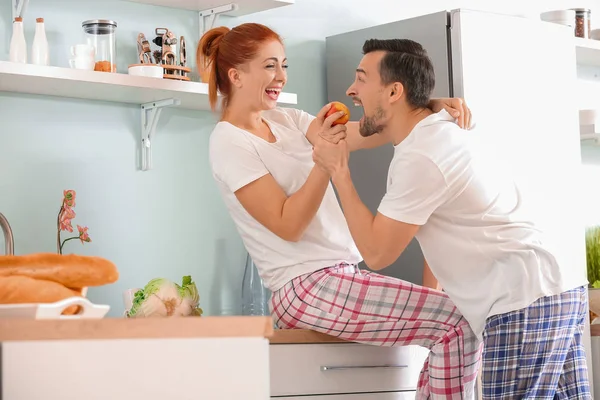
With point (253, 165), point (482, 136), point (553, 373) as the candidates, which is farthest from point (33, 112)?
point (553, 373)

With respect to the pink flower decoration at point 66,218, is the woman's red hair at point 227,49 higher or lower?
higher

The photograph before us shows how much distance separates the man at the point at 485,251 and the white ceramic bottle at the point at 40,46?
798 mm

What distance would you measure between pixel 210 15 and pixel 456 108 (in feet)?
2.96

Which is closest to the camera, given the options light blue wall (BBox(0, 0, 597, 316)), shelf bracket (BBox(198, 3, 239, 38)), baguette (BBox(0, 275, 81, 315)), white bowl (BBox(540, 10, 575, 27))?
baguette (BBox(0, 275, 81, 315))

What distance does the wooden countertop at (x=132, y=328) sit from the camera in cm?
86

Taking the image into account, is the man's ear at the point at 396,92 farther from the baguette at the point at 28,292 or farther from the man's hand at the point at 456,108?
the baguette at the point at 28,292

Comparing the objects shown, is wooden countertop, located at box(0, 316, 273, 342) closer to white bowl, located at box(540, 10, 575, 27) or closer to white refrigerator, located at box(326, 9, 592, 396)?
white refrigerator, located at box(326, 9, 592, 396)

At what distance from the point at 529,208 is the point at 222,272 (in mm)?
1094

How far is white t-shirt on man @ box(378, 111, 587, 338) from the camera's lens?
6.75 ft

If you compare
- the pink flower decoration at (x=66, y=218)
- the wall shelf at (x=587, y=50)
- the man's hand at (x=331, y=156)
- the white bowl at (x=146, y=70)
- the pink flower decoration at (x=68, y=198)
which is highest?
the wall shelf at (x=587, y=50)

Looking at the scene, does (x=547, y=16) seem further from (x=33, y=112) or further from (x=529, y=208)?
(x=33, y=112)

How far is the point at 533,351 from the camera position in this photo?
206cm

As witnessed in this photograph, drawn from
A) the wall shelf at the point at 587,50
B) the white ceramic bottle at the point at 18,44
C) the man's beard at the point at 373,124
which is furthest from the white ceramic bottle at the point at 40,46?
the wall shelf at the point at 587,50

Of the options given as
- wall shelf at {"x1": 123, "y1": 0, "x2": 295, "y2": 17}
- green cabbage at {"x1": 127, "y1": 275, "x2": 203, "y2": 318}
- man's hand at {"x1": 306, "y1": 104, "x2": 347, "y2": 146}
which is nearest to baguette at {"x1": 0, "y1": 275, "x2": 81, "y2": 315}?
man's hand at {"x1": 306, "y1": 104, "x2": 347, "y2": 146}
